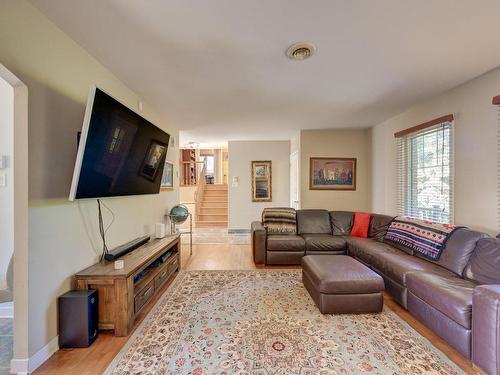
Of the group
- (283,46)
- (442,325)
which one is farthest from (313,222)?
(283,46)

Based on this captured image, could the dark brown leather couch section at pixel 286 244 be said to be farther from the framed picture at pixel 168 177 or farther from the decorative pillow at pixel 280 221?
the framed picture at pixel 168 177

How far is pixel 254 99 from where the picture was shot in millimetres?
3133

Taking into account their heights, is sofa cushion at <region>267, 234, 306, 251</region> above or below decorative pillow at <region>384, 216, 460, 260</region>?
below

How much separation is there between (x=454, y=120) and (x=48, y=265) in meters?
4.27

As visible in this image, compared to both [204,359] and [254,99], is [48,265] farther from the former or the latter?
[254,99]

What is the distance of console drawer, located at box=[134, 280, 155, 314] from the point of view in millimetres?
2168

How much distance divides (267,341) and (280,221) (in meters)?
2.35

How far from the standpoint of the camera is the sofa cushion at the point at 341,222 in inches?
160

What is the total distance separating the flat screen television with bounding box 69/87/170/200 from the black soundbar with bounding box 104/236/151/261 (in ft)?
1.96

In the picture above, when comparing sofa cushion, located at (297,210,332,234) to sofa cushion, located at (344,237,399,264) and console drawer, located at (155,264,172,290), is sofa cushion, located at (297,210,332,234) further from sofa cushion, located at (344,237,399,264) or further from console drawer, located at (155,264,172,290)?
console drawer, located at (155,264,172,290)

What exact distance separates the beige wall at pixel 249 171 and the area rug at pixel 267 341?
363 cm

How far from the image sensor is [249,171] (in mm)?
6305

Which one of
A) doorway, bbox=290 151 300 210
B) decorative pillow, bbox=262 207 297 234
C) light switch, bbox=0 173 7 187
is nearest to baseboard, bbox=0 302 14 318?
light switch, bbox=0 173 7 187

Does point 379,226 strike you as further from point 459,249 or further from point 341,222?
point 459,249
